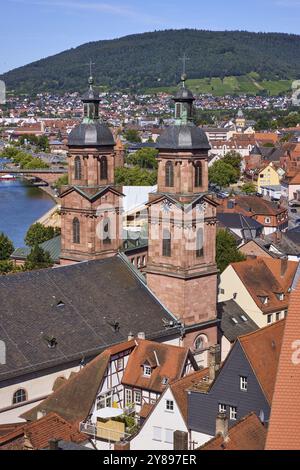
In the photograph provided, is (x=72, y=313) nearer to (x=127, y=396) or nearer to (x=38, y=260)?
(x=127, y=396)

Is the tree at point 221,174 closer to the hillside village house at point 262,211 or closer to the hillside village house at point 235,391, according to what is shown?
the hillside village house at point 262,211

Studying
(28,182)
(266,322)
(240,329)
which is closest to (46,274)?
(240,329)

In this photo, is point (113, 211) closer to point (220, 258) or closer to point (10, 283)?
point (10, 283)

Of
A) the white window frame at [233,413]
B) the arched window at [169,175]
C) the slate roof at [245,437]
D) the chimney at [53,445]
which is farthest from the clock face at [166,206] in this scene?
the chimney at [53,445]

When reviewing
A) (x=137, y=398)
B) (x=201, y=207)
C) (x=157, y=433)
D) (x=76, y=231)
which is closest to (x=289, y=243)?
(x=76, y=231)

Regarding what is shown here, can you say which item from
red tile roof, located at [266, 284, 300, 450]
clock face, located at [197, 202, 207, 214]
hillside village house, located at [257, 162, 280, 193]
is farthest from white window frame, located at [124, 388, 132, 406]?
hillside village house, located at [257, 162, 280, 193]

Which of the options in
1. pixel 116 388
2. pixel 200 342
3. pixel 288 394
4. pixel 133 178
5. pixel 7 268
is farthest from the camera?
pixel 133 178

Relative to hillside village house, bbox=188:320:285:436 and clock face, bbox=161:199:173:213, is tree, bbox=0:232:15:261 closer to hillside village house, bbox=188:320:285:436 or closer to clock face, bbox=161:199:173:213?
clock face, bbox=161:199:173:213
